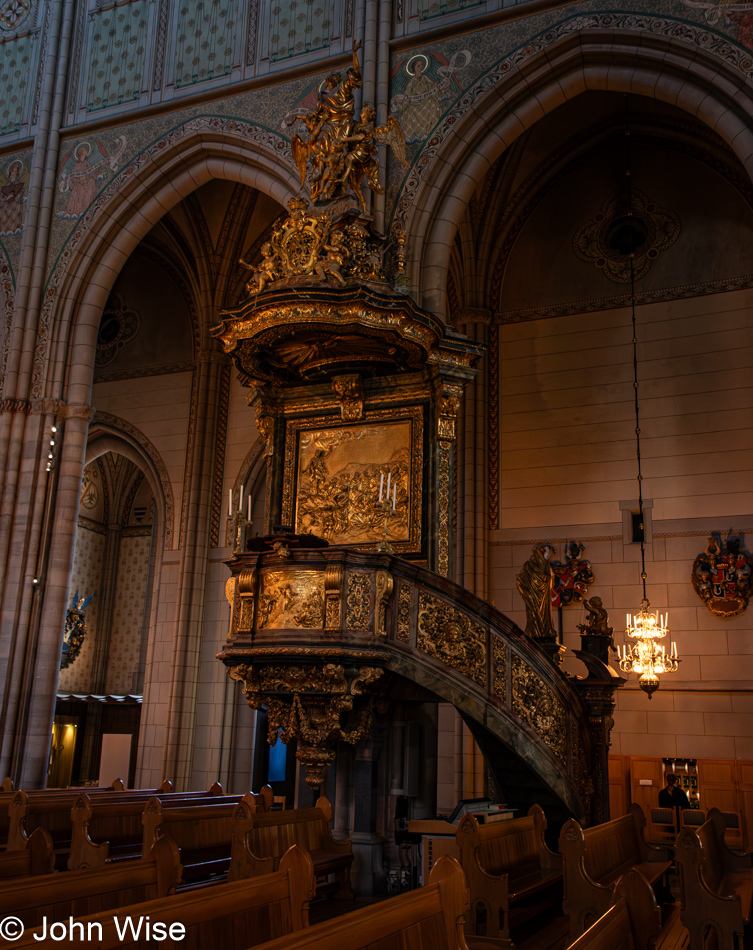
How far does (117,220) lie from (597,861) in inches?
401

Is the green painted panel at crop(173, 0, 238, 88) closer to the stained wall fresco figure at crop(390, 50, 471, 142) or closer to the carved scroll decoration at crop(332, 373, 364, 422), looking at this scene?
the stained wall fresco figure at crop(390, 50, 471, 142)

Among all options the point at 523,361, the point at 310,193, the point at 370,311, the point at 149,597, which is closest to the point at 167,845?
the point at 370,311

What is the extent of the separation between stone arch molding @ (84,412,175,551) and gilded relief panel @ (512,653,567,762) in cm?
852

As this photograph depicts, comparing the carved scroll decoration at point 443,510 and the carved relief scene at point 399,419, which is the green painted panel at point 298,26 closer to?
the carved relief scene at point 399,419

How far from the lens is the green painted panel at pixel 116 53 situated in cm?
1275

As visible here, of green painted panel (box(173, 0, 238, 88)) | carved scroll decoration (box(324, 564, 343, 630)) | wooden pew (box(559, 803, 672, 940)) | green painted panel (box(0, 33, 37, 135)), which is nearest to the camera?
wooden pew (box(559, 803, 672, 940))

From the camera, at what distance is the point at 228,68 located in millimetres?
12125

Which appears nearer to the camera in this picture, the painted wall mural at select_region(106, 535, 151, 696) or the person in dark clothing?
the person in dark clothing

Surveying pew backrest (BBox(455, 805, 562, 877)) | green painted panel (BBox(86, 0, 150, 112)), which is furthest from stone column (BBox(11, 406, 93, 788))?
→ pew backrest (BBox(455, 805, 562, 877))

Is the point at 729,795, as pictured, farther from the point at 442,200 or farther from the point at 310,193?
the point at 310,193

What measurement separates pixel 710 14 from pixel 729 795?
8.79m

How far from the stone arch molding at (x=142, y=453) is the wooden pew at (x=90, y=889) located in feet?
38.6

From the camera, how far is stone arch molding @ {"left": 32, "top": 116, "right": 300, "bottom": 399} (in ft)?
38.8

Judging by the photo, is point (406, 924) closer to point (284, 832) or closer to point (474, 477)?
point (284, 832)
